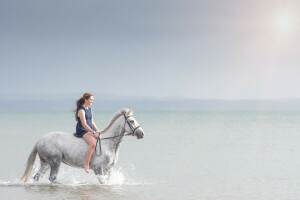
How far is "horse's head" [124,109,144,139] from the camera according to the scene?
481 inches

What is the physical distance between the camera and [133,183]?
44.5 feet

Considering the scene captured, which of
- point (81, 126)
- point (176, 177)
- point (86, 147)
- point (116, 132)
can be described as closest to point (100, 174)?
point (86, 147)

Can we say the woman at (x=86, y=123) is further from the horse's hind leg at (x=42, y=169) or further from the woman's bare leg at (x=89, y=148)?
the horse's hind leg at (x=42, y=169)

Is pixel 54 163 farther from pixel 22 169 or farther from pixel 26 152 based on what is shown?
pixel 26 152

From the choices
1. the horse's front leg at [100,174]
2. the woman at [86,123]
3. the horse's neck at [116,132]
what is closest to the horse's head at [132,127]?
the horse's neck at [116,132]

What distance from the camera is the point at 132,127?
12.3m

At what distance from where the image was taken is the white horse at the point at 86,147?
12.3m

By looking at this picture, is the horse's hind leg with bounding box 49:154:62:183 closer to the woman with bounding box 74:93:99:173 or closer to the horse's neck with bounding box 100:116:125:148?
the woman with bounding box 74:93:99:173

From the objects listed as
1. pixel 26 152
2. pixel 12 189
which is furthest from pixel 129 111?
pixel 26 152

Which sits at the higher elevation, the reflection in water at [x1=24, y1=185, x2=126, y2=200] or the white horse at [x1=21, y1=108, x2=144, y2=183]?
the white horse at [x1=21, y1=108, x2=144, y2=183]

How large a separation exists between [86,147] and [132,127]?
1.07 meters

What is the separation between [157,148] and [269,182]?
10988mm

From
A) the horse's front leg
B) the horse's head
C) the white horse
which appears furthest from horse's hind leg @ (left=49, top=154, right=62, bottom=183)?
the horse's head

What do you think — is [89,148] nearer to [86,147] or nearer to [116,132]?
[86,147]
